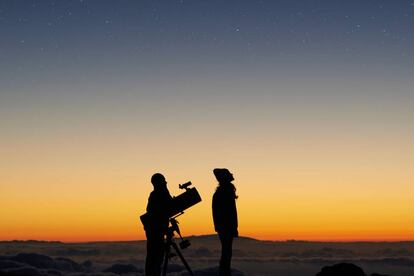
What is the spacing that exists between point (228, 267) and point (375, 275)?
6.22 metres

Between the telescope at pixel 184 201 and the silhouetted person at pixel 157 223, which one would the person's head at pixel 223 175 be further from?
the silhouetted person at pixel 157 223

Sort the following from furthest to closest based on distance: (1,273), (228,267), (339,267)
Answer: (1,273) → (339,267) → (228,267)

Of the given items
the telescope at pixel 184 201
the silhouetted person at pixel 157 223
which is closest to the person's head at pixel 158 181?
the silhouetted person at pixel 157 223

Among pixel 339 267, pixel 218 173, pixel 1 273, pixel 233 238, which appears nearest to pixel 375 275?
pixel 339 267

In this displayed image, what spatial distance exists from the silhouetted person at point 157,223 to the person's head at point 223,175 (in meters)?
1.44

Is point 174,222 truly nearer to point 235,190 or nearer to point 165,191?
point 165,191

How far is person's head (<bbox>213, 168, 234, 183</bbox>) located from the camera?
1413 centimetres

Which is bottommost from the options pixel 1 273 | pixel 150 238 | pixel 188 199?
pixel 1 273

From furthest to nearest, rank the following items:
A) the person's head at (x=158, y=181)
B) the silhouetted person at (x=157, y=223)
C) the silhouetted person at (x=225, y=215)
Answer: the person's head at (x=158, y=181) < the silhouetted person at (x=157, y=223) < the silhouetted person at (x=225, y=215)

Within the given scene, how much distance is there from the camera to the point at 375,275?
57.4ft

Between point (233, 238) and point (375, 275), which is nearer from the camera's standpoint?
point (233, 238)

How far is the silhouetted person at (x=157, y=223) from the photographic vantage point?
1425 cm

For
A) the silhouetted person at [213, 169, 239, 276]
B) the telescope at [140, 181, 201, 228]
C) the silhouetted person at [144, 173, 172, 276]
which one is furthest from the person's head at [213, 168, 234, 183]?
the silhouetted person at [144, 173, 172, 276]

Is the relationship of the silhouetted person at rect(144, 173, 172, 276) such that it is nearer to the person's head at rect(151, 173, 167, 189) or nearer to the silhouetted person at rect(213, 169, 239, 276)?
the person's head at rect(151, 173, 167, 189)
